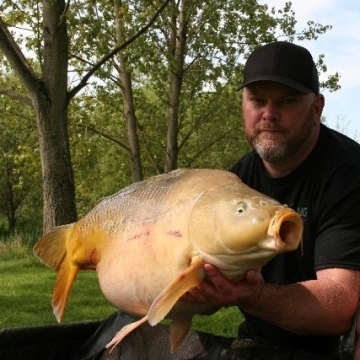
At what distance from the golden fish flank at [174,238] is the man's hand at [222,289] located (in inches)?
0.8

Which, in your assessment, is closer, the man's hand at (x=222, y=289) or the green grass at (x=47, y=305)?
the man's hand at (x=222, y=289)

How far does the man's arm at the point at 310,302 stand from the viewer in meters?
1.78

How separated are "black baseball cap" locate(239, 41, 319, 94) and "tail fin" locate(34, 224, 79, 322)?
75 cm

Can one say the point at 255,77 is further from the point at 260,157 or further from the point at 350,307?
the point at 350,307

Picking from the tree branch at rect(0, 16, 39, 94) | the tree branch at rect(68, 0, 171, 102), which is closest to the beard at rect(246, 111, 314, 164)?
the tree branch at rect(0, 16, 39, 94)

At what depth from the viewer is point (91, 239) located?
1924mm

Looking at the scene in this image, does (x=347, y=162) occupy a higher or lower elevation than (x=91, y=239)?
higher

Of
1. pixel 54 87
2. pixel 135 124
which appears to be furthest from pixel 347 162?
pixel 135 124

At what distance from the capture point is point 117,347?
259cm

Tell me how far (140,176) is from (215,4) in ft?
12.8

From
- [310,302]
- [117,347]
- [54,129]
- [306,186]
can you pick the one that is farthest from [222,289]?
[54,129]

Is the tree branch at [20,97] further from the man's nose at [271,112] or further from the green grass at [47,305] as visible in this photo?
the man's nose at [271,112]

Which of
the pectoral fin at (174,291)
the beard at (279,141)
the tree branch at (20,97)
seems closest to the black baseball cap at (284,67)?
the beard at (279,141)

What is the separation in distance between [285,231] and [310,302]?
581mm
